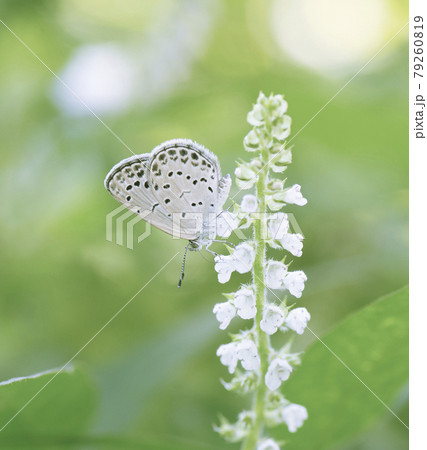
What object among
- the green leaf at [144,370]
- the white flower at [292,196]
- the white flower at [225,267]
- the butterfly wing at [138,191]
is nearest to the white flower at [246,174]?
the white flower at [292,196]

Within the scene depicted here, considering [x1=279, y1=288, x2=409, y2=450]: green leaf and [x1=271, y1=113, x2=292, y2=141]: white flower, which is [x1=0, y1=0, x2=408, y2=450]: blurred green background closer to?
[x1=279, y1=288, x2=409, y2=450]: green leaf

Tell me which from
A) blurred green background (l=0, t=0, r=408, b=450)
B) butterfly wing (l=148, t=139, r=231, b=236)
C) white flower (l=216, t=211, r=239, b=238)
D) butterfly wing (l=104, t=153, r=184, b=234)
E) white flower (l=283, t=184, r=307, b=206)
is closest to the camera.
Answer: white flower (l=283, t=184, r=307, b=206)

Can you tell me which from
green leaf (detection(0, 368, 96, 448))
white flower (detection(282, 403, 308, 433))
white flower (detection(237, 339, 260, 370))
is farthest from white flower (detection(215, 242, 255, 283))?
green leaf (detection(0, 368, 96, 448))

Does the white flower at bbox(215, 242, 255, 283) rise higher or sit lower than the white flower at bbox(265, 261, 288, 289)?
higher

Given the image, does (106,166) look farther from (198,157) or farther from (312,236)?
(312,236)

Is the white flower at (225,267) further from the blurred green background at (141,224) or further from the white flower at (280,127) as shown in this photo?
the blurred green background at (141,224)

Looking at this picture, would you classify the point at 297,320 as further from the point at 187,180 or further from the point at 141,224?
the point at 141,224
